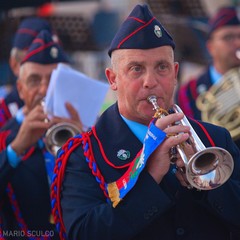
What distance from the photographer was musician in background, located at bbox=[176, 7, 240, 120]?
627cm

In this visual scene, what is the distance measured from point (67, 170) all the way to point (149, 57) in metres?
0.61

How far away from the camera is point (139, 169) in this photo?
2986mm

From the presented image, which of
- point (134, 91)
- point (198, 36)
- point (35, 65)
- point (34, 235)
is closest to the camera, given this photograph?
point (134, 91)

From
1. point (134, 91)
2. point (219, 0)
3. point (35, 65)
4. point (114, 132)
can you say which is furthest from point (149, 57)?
point (219, 0)

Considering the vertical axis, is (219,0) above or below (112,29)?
below

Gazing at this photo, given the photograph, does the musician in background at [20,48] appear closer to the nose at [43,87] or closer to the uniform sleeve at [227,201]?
the nose at [43,87]

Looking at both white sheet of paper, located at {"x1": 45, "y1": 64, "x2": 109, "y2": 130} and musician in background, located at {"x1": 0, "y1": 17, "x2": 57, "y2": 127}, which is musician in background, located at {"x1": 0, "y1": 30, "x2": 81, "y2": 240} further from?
musician in background, located at {"x1": 0, "y1": 17, "x2": 57, "y2": 127}

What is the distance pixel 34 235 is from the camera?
13.9ft

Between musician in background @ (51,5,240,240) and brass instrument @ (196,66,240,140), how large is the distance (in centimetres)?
268

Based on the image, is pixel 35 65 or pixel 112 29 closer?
pixel 35 65

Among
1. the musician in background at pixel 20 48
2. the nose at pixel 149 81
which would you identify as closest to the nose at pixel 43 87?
the musician in background at pixel 20 48

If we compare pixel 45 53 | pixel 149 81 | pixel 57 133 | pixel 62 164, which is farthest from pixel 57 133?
pixel 149 81

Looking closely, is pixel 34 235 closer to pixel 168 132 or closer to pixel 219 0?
pixel 168 132

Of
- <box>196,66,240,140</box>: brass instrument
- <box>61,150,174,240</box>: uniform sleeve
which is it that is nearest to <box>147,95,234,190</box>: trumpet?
<box>61,150,174,240</box>: uniform sleeve
